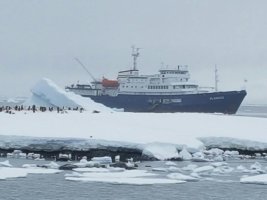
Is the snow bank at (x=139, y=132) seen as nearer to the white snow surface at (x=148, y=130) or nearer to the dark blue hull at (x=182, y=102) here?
the white snow surface at (x=148, y=130)

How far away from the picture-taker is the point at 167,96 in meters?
69.4

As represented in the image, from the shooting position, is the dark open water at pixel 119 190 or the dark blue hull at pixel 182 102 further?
the dark blue hull at pixel 182 102

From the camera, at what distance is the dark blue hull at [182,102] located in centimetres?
6794

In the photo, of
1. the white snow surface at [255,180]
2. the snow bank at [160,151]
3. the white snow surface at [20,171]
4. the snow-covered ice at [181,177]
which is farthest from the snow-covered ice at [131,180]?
the snow bank at [160,151]

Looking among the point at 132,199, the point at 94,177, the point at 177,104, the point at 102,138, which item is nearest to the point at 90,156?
the point at 102,138

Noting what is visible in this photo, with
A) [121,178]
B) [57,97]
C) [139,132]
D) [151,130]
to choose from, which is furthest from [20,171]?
[57,97]

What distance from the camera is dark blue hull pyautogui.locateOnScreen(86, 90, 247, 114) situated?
223 feet

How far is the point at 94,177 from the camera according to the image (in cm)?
2125

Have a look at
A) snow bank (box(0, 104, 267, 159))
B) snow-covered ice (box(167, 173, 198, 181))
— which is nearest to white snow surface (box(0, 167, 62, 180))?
snow-covered ice (box(167, 173, 198, 181))

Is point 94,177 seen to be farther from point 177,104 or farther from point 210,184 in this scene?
point 177,104

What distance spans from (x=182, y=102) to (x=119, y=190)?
4932cm

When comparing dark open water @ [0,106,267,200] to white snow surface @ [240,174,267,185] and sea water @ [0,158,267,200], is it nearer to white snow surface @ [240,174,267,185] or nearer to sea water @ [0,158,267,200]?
sea water @ [0,158,267,200]

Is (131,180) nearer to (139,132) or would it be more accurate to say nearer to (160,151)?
(160,151)

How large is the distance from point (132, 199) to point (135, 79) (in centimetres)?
5732
